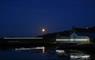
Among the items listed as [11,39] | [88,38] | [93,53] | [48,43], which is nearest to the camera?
[93,53]

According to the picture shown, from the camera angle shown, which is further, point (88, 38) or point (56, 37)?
point (56, 37)

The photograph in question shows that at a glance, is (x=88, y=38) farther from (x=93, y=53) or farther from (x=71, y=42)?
(x=93, y=53)

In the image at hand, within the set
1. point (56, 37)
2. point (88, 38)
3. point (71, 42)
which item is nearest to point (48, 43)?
point (56, 37)

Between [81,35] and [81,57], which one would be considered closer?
[81,57]

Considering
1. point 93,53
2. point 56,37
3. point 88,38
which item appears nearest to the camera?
point 93,53

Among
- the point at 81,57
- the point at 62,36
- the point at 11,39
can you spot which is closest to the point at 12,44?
the point at 11,39

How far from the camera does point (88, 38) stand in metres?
43.5

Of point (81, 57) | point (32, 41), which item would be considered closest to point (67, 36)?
point (32, 41)

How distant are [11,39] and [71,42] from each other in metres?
17.9

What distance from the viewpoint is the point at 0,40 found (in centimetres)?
5909

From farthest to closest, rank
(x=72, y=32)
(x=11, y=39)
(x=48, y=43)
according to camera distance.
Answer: (x=11, y=39)
(x=48, y=43)
(x=72, y=32)

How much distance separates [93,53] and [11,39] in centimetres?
3608

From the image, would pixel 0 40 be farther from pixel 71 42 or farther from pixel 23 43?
pixel 71 42

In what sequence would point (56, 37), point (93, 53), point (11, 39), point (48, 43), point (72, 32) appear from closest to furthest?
point (93, 53)
point (72, 32)
point (56, 37)
point (48, 43)
point (11, 39)
